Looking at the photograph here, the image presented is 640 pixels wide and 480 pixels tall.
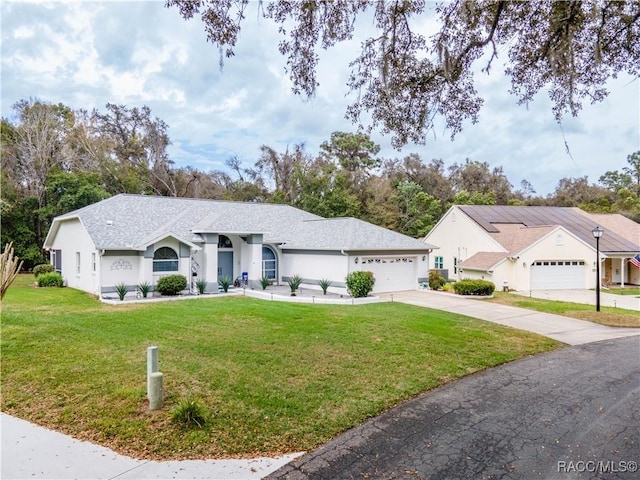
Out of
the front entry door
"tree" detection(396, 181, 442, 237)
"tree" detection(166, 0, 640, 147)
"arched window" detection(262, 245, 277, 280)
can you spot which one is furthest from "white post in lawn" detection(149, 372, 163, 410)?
"tree" detection(396, 181, 442, 237)

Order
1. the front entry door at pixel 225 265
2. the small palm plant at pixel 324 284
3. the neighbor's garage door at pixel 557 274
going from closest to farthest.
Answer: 1. the small palm plant at pixel 324 284
2. the front entry door at pixel 225 265
3. the neighbor's garage door at pixel 557 274

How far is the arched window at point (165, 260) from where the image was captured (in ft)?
60.6

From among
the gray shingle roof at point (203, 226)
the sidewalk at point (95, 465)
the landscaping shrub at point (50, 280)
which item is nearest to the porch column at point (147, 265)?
the gray shingle roof at point (203, 226)

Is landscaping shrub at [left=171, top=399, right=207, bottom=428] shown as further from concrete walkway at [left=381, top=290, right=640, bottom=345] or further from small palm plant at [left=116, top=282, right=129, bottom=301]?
small palm plant at [left=116, top=282, right=129, bottom=301]

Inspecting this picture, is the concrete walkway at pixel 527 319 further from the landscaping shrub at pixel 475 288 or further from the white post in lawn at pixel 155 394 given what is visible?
the white post in lawn at pixel 155 394

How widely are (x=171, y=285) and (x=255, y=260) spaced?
16.3ft

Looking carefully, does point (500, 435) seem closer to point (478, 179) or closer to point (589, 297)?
point (589, 297)

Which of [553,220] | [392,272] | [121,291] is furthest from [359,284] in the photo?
[553,220]

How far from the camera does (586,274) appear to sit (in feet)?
83.3

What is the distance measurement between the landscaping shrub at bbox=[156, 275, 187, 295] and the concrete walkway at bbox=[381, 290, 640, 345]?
9687mm

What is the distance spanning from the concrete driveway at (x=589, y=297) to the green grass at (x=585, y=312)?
2.21 metres

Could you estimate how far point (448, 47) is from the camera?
7156 millimetres

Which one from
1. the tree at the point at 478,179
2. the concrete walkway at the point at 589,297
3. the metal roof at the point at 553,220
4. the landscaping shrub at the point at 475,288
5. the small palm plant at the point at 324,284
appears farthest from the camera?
the tree at the point at 478,179

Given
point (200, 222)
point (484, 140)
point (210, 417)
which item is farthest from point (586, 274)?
point (210, 417)
